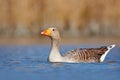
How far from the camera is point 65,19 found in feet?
115

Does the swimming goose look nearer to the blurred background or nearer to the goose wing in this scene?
the goose wing

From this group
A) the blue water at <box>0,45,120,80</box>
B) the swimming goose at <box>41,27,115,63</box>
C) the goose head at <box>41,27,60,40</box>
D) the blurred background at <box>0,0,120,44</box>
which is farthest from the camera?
the blurred background at <box>0,0,120,44</box>

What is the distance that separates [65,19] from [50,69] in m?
15.9

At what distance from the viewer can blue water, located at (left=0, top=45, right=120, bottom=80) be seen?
1763 cm

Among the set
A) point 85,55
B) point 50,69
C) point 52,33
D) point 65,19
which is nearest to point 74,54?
point 85,55

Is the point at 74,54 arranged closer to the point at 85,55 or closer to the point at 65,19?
the point at 85,55

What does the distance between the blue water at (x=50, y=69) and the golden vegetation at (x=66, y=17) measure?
10865 mm

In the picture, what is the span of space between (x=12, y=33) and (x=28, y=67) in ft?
51.3

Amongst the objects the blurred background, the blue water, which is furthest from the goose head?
the blurred background

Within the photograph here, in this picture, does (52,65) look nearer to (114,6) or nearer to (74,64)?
(74,64)

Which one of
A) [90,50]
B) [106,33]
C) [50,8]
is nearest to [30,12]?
[50,8]

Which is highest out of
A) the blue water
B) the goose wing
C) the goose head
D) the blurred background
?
the blurred background

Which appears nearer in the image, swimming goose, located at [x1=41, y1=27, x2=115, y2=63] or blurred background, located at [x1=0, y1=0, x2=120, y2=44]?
swimming goose, located at [x1=41, y1=27, x2=115, y2=63]

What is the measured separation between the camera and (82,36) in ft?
114
